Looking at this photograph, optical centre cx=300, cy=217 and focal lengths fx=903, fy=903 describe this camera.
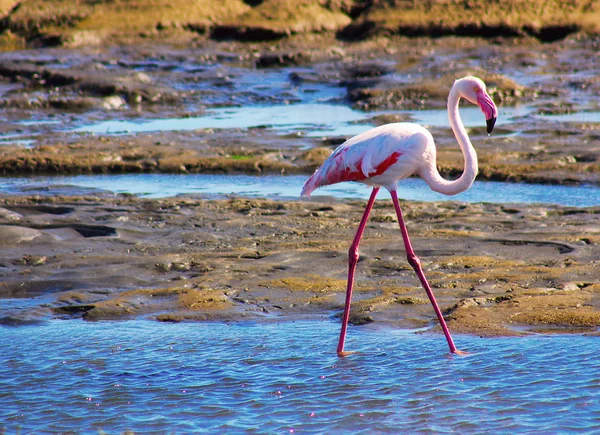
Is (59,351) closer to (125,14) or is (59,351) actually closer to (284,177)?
(284,177)

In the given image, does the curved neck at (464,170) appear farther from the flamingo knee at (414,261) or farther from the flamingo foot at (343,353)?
the flamingo foot at (343,353)

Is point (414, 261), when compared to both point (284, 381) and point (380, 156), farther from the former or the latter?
point (284, 381)

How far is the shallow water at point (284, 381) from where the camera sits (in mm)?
4742

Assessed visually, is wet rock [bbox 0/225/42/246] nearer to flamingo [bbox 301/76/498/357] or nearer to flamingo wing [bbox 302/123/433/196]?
flamingo wing [bbox 302/123/433/196]

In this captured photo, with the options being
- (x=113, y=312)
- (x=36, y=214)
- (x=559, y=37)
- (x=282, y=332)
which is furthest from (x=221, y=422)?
(x=559, y=37)

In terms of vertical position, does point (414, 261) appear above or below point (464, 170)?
below

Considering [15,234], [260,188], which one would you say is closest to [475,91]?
[15,234]

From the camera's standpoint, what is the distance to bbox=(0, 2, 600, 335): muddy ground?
6.40 meters

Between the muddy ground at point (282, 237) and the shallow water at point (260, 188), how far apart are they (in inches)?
11.1

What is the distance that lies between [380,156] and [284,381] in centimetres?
162

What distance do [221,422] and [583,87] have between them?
15.6 m

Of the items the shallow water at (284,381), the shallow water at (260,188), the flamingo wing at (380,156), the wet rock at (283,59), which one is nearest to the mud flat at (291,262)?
the shallow water at (284,381)

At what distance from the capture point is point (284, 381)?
17.3 feet

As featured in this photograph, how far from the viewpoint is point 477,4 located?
90.1 feet
